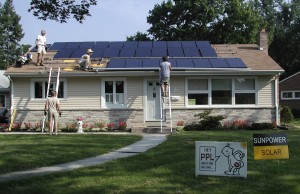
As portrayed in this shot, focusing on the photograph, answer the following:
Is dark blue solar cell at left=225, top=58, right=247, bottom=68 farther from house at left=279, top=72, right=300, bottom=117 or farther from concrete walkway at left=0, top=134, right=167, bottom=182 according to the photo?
house at left=279, top=72, right=300, bottom=117

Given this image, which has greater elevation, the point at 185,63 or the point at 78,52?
the point at 78,52

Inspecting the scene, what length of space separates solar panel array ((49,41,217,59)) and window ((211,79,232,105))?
211cm

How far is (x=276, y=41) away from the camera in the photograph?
2212 inches

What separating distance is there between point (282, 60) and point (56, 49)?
38801 mm

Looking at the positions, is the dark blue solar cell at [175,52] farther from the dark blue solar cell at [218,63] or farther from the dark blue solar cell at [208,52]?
the dark blue solar cell at [218,63]

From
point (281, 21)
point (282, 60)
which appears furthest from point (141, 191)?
point (281, 21)

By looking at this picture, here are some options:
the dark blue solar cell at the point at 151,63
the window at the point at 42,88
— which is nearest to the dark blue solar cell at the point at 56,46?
the window at the point at 42,88

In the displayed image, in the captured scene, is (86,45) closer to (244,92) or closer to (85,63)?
(85,63)

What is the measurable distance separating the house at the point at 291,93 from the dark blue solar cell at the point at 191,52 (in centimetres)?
1913

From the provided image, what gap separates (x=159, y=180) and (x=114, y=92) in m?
13.0

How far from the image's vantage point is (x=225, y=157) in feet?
25.1

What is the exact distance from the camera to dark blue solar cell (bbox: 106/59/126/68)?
20.4 meters

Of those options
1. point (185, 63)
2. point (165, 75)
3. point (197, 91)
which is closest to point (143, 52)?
point (185, 63)

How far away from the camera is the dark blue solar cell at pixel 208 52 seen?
73.0 ft
